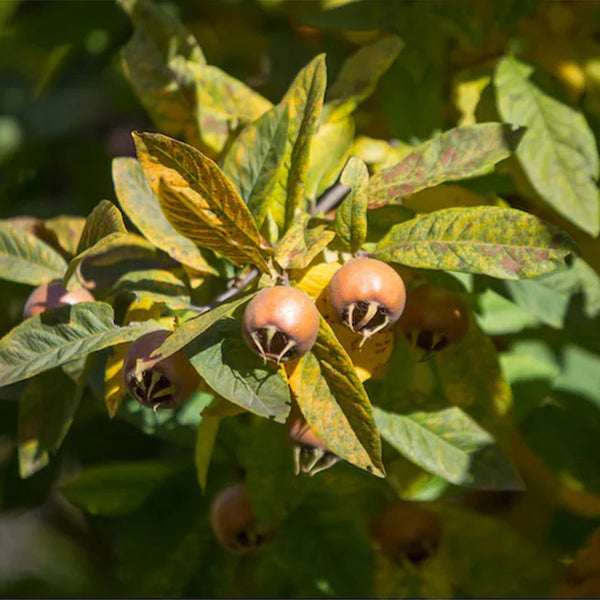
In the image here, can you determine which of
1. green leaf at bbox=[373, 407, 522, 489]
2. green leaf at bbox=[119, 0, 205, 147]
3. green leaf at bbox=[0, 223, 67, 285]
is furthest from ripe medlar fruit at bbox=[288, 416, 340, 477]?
green leaf at bbox=[119, 0, 205, 147]

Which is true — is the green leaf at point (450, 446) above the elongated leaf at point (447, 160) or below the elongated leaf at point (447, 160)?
below

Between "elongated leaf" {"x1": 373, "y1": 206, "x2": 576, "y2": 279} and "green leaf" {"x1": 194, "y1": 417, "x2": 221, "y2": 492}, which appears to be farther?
"green leaf" {"x1": 194, "y1": 417, "x2": 221, "y2": 492}

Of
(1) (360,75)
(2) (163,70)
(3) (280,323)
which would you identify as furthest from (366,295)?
(2) (163,70)

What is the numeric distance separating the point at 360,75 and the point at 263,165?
0.82ft

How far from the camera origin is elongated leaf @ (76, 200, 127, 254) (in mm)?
869

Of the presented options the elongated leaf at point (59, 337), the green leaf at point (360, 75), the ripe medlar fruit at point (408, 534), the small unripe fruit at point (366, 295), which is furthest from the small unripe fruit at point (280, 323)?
the ripe medlar fruit at point (408, 534)

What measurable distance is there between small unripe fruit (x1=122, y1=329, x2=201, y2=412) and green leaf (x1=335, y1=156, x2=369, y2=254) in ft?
0.62

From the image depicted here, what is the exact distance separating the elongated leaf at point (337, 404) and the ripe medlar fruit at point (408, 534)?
50 centimetres

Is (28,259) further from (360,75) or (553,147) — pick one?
(553,147)

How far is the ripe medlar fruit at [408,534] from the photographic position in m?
1.30

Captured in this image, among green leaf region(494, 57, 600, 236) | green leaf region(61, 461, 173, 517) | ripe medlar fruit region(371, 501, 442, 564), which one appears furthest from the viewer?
green leaf region(61, 461, 173, 517)

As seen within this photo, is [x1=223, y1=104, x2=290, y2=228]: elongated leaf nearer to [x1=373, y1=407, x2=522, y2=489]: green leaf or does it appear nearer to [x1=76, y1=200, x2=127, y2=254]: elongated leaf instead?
[x1=76, y1=200, x2=127, y2=254]: elongated leaf

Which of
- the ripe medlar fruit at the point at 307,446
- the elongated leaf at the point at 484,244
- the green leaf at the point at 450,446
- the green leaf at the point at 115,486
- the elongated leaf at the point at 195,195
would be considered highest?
the elongated leaf at the point at 195,195

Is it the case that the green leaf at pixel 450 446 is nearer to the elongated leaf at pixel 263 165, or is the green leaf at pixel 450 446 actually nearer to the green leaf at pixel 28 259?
the elongated leaf at pixel 263 165
